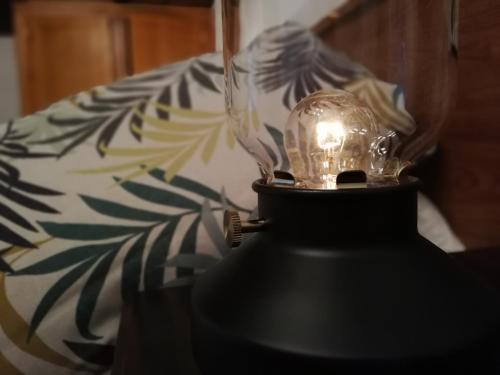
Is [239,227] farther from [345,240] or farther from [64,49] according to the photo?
[64,49]

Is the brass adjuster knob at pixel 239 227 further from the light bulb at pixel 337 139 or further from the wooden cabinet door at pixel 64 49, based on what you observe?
the wooden cabinet door at pixel 64 49

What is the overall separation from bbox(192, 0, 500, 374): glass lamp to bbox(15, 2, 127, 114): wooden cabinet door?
217 centimetres

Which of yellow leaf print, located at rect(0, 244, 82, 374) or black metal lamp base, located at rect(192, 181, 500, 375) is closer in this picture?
black metal lamp base, located at rect(192, 181, 500, 375)

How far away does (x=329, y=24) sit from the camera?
2.16ft

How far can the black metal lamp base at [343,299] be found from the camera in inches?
9.2

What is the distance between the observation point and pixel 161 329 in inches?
14.7

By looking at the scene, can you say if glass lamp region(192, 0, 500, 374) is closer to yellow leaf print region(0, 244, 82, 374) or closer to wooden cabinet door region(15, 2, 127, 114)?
yellow leaf print region(0, 244, 82, 374)

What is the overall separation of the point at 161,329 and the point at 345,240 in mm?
188

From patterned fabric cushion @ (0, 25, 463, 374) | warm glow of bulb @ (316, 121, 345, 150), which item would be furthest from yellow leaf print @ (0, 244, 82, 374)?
warm glow of bulb @ (316, 121, 345, 150)

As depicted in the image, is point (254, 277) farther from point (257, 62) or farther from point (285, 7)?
point (285, 7)

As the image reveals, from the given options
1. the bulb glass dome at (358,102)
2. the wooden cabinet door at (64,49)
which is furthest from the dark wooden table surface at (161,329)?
the wooden cabinet door at (64,49)

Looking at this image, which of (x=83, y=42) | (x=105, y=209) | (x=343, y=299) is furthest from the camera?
(x=83, y=42)

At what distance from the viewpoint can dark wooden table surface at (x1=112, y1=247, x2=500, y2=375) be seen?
0.32 meters

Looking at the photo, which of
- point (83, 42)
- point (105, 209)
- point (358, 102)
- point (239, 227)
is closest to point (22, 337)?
point (105, 209)
